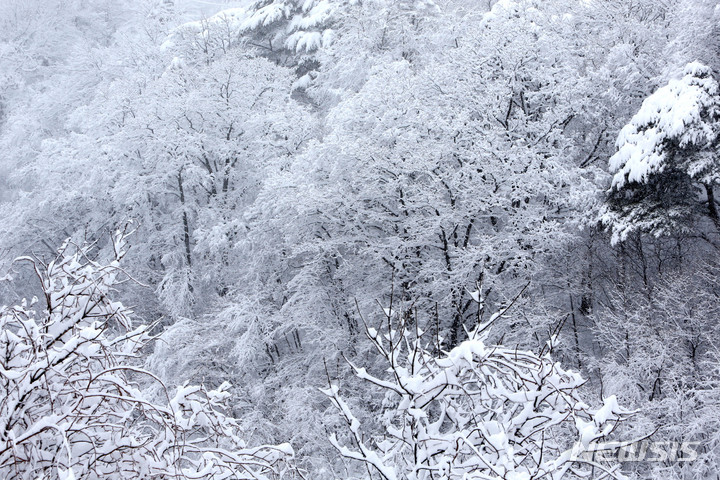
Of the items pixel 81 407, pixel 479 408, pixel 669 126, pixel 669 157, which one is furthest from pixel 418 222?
pixel 81 407

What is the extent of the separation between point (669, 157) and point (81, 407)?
468 inches

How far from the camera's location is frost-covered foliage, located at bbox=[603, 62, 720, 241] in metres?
11.5

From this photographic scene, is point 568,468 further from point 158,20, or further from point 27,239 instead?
point 158,20

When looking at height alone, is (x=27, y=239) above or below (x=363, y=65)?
below

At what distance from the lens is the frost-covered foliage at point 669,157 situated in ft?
37.7

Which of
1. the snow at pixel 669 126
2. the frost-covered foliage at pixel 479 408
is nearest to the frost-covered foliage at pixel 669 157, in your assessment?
the snow at pixel 669 126

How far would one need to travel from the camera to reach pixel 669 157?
1182cm

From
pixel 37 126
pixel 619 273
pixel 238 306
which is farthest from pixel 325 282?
pixel 37 126

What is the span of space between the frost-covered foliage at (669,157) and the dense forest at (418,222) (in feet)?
0.16

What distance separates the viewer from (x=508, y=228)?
44.9 ft

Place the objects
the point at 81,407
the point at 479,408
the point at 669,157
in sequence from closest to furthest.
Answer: the point at 81,407 < the point at 479,408 < the point at 669,157

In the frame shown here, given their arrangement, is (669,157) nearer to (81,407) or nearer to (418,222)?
(418,222)

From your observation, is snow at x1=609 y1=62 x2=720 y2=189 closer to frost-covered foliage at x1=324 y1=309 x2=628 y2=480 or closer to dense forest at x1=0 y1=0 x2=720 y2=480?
dense forest at x1=0 y1=0 x2=720 y2=480

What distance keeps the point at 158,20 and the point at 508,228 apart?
26.4 metres
